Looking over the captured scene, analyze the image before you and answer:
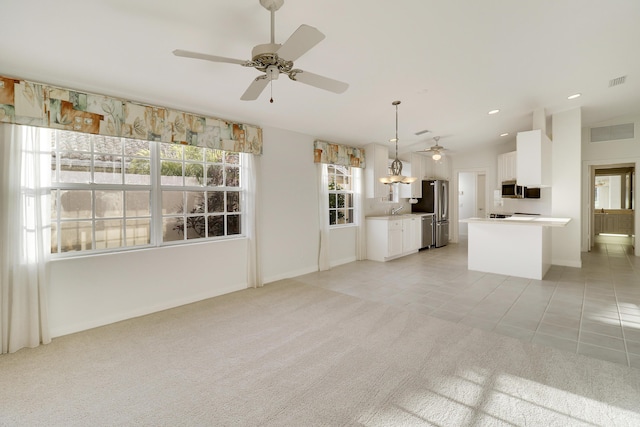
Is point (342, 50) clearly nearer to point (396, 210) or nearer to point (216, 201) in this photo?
point (216, 201)

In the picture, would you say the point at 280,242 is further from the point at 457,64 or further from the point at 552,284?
the point at 552,284

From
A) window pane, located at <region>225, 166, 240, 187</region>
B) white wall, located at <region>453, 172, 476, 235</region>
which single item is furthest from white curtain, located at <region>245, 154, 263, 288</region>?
white wall, located at <region>453, 172, 476, 235</region>

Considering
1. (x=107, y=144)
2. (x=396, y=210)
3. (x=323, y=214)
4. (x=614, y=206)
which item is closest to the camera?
(x=107, y=144)

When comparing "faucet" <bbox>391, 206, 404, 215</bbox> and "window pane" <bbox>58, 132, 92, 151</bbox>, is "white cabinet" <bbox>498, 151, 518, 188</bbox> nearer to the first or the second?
"faucet" <bbox>391, 206, 404, 215</bbox>

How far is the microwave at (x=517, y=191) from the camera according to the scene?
22.3 ft

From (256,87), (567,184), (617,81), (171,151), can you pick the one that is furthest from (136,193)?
(567,184)

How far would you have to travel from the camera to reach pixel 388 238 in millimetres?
6410

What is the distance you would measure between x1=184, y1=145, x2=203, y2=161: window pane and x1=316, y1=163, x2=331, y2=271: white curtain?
2185mm

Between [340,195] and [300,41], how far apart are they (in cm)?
482

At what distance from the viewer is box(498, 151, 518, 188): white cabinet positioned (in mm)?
6935

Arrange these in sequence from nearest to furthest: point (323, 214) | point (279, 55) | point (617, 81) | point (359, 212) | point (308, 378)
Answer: point (279, 55), point (308, 378), point (617, 81), point (323, 214), point (359, 212)

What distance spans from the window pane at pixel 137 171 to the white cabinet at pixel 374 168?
14.3 feet

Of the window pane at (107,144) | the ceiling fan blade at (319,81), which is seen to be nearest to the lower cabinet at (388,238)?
the ceiling fan blade at (319,81)

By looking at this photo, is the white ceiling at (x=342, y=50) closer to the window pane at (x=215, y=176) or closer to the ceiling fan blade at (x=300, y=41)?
the ceiling fan blade at (x=300, y=41)
